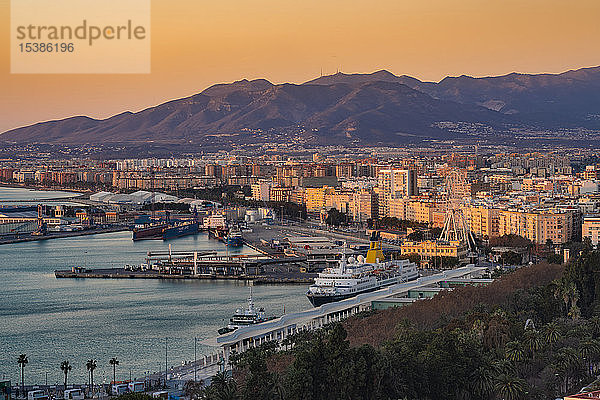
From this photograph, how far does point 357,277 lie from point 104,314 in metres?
3.83

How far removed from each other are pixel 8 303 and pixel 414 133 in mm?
71102

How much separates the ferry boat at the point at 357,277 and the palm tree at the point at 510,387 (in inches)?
268

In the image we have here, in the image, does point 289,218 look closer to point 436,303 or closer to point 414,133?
point 436,303

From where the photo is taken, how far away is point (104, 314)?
14539 millimetres

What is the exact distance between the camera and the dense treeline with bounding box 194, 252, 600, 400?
8195 mm

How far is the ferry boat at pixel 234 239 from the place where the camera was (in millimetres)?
26047

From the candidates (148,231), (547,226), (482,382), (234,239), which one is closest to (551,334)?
(482,382)

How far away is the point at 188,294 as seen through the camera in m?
16.9

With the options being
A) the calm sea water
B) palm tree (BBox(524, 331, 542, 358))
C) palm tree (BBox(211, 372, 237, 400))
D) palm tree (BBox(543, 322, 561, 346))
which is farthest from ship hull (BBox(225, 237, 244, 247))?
palm tree (BBox(211, 372, 237, 400))

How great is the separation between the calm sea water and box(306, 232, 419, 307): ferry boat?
0.32 metres

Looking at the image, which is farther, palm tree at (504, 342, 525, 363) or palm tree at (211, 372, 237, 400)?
palm tree at (504, 342, 525, 363)

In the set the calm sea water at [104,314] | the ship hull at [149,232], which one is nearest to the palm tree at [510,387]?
the calm sea water at [104,314]

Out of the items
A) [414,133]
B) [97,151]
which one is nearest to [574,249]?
[414,133]

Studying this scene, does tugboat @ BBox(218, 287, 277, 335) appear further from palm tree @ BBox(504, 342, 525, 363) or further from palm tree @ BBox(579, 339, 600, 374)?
palm tree @ BBox(579, 339, 600, 374)
